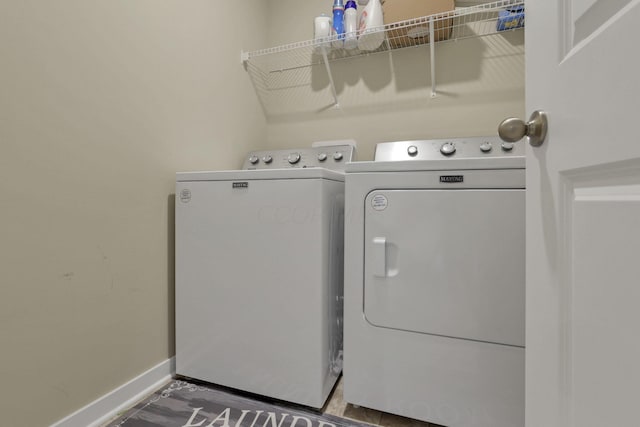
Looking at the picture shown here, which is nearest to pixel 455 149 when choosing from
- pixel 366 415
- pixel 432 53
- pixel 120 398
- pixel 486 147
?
pixel 486 147

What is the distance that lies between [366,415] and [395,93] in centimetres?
170

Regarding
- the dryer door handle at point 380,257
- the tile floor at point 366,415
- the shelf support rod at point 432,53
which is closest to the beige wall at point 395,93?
the shelf support rod at point 432,53

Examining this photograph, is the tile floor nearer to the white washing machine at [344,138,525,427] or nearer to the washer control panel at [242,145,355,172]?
the white washing machine at [344,138,525,427]

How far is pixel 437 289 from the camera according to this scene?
1064 mm

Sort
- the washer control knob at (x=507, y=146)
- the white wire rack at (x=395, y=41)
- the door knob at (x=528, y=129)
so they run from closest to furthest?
the door knob at (x=528, y=129) < the washer control knob at (x=507, y=146) < the white wire rack at (x=395, y=41)

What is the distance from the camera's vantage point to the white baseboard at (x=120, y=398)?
1.07 metres

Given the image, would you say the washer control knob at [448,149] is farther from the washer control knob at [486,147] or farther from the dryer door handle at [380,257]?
the dryer door handle at [380,257]

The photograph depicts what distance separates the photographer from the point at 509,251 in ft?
3.25

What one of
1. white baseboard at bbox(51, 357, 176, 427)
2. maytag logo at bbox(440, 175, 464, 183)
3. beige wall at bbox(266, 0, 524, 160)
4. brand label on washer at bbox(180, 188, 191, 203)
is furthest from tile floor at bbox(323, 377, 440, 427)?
beige wall at bbox(266, 0, 524, 160)

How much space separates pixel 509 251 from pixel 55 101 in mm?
1525

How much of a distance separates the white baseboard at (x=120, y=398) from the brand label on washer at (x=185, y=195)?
73 centimetres

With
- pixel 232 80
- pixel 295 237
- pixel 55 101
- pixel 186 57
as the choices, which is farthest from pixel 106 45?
pixel 295 237

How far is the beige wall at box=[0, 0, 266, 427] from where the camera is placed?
92 cm

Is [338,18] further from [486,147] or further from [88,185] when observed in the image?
[88,185]
